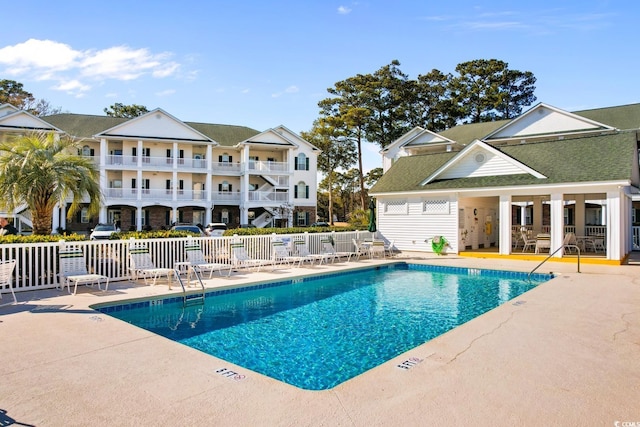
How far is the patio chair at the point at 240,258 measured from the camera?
13883mm

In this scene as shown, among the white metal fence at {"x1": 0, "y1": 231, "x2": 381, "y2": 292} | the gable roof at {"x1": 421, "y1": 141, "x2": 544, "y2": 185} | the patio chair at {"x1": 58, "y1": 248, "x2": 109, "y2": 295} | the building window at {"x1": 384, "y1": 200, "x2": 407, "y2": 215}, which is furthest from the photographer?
the building window at {"x1": 384, "y1": 200, "x2": 407, "y2": 215}

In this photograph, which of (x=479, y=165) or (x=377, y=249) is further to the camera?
(x=479, y=165)

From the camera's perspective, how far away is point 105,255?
1122 cm

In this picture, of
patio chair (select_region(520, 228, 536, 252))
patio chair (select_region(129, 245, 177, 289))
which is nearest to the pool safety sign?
patio chair (select_region(129, 245, 177, 289))

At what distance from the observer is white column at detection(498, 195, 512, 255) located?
61.0ft

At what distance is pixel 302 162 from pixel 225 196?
833 centimetres

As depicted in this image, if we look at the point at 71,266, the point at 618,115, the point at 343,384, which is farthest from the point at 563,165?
the point at 71,266

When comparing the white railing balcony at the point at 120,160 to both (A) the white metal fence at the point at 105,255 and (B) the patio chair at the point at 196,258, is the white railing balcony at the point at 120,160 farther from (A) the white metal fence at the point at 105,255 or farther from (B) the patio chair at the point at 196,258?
(B) the patio chair at the point at 196,258

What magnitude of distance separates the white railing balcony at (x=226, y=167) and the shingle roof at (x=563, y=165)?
795 inches

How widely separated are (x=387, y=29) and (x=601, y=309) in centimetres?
1266

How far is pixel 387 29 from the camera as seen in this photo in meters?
16.9

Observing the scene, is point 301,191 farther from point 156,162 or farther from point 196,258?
point 196,258

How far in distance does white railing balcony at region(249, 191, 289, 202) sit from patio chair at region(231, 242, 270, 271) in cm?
2415

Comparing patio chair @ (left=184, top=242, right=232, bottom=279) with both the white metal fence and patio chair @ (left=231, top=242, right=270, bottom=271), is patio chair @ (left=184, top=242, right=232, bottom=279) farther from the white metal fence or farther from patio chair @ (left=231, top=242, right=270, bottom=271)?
patio chair @ (left=231, top=242, right=270, bottom=271)
